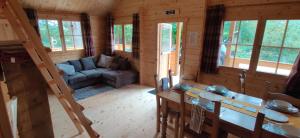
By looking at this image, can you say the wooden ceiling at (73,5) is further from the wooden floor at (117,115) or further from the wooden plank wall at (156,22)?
the wooden floor at (117,115)

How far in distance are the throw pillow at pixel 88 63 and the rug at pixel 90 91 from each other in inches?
29.0

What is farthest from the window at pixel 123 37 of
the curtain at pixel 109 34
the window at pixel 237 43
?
the window at pixel 237 43

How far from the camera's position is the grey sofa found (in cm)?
414

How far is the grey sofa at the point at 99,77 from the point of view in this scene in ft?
13.6

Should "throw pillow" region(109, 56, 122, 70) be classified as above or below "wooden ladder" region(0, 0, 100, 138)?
below

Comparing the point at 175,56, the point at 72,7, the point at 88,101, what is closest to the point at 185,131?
the point at 88,101

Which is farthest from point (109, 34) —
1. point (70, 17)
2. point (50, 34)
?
point (50, 34)

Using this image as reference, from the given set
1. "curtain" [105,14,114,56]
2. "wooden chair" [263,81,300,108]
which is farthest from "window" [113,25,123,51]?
"wooden chair" [263,81,300,108]

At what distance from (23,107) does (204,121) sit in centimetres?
160

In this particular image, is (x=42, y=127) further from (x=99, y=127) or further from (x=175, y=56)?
(x=175, y=56)

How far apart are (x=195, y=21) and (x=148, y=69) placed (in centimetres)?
191

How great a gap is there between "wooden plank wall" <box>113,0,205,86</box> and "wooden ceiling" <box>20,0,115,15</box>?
415 mm

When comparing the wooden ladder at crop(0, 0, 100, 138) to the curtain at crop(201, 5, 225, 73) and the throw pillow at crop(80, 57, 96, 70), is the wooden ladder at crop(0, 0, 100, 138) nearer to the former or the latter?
the curtain at crop(201, 5, 225, 73)

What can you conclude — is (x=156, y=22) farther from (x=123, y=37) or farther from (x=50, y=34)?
(x=50, y=34)
